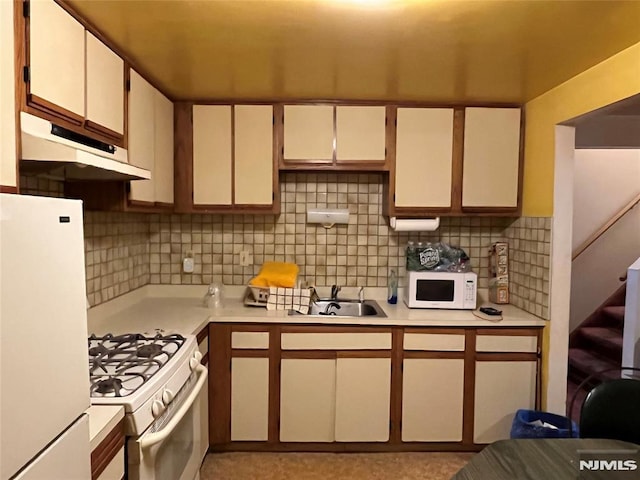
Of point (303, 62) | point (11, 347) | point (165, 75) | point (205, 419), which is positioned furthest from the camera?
point (205, 419)

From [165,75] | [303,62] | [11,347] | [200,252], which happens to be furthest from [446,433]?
A: [165,75]

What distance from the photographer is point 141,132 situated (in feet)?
7.34

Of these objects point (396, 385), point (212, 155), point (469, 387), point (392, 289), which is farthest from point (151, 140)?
point (469, 387)

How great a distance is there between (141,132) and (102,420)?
1.52 m

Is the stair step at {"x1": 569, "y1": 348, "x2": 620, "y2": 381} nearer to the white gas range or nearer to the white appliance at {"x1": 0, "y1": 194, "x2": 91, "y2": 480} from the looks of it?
the white gas range

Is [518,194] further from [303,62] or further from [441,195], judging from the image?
[303,62]

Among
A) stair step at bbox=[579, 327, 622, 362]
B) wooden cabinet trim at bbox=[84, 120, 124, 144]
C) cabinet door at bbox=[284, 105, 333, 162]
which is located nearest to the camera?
wooden cabinet trim at bbox=[84, 120, 124, 144]

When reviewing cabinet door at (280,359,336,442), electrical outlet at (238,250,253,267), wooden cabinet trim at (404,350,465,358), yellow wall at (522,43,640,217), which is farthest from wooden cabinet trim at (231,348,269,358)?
yellow wall at (522,43,640,217)

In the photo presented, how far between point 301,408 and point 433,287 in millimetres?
1126

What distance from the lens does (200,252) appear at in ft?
10.1

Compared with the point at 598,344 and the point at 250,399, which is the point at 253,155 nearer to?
the point at 250,399

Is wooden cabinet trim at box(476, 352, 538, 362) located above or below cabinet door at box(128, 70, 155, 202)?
below

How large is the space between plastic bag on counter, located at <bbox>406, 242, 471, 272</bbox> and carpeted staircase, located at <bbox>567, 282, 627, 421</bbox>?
1.54 meters

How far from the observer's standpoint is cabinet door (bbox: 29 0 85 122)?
1.33 m
